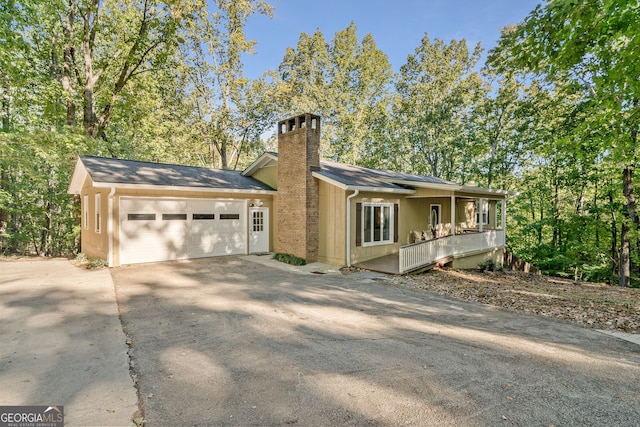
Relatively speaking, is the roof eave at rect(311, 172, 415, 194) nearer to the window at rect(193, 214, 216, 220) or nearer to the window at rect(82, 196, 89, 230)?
the window at rect(193, 214, 216, 220)

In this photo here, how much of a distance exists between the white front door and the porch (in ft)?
14.7

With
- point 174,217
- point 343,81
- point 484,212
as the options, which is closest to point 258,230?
point 174,217

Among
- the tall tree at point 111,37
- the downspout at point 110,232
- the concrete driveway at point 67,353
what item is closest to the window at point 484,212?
the downspout at point 110,232

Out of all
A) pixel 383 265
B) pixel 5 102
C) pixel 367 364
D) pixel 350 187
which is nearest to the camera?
pixel 367 364

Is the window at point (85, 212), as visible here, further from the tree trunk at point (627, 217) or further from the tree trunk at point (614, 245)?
the tree trunk at point (614, 245)

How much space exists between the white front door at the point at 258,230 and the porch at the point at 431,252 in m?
4.49

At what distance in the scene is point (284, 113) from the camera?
991 inches

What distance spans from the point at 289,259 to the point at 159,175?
5747 millimetres

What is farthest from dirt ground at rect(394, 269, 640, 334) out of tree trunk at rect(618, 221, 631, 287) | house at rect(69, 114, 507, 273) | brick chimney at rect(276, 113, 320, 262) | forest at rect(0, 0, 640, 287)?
tree trunk at rect(618, 221, 631, 287)

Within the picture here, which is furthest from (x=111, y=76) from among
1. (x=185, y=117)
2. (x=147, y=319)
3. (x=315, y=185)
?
(x=147, y=319)

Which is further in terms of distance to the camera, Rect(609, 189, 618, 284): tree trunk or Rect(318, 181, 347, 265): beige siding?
Rect(609, 189, 618, 284): tree trunk

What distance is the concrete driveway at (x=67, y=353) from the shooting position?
295 cm

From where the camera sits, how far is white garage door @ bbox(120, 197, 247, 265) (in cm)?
1043

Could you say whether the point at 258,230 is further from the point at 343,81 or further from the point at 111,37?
the point at 343,81
